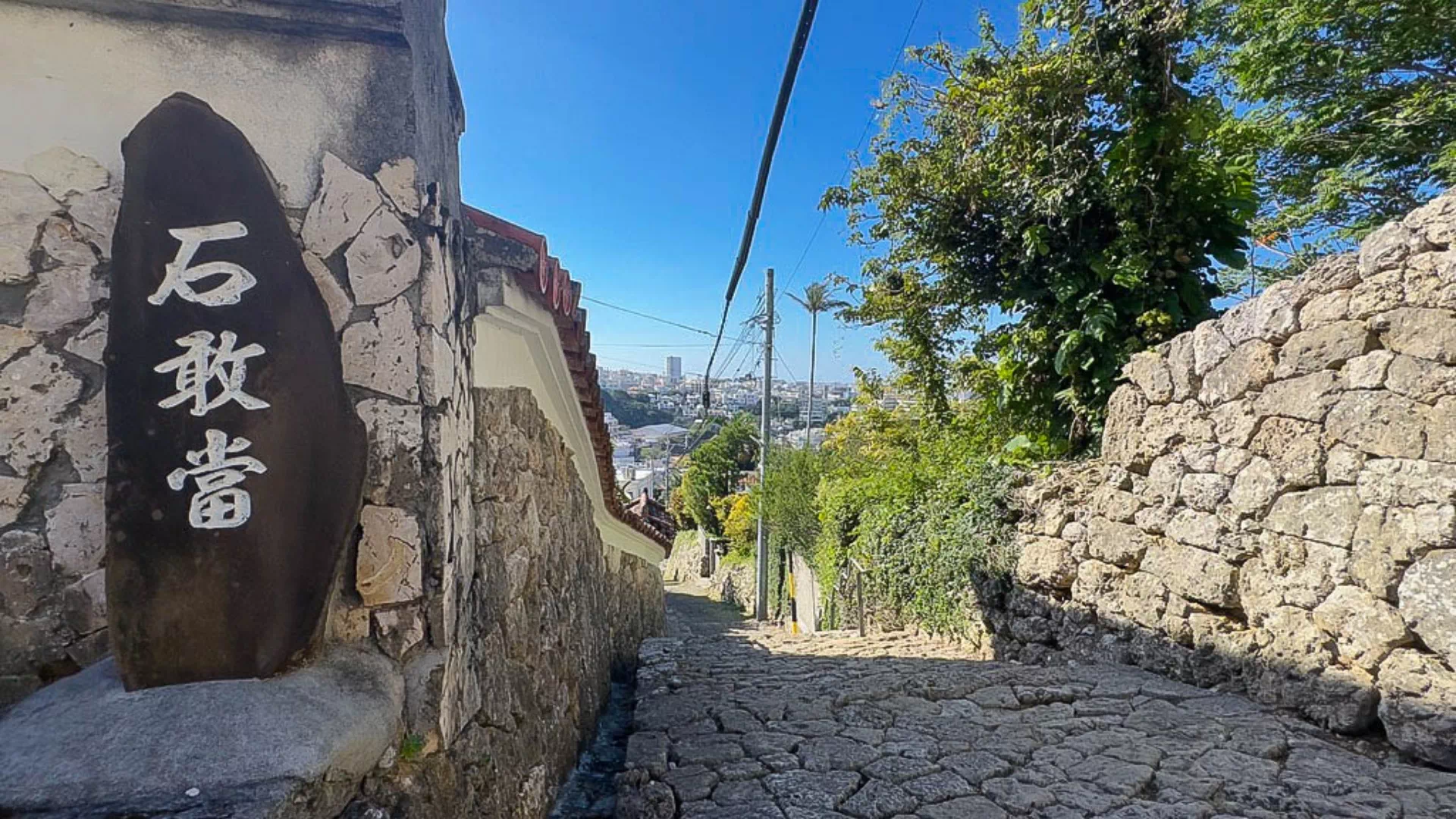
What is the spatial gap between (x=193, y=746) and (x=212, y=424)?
591mm

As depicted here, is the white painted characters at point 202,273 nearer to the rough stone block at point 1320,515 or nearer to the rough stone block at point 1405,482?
the rough stone block at point 1405,482

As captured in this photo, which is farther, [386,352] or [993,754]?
[993,754]

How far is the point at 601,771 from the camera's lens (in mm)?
3119

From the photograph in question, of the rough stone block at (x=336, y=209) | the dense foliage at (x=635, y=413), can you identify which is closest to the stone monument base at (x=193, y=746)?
the rough stone block at (x=336, y=209)

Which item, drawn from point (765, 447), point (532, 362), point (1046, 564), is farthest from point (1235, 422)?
point (765, 447)

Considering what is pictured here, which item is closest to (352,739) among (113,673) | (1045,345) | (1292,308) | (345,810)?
(345,810)

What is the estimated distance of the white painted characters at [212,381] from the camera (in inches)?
49.8

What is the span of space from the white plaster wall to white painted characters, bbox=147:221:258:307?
16cm

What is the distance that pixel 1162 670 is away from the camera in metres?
3.72

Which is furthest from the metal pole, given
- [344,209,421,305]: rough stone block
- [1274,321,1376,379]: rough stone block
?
[344,209,421,305]: rough stone block

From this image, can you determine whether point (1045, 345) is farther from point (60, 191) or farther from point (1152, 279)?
point (60, 191)

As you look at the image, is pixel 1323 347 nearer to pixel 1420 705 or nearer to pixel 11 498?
pixel 1420 705

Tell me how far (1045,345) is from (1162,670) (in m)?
2.40

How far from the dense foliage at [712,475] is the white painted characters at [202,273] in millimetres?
21215
